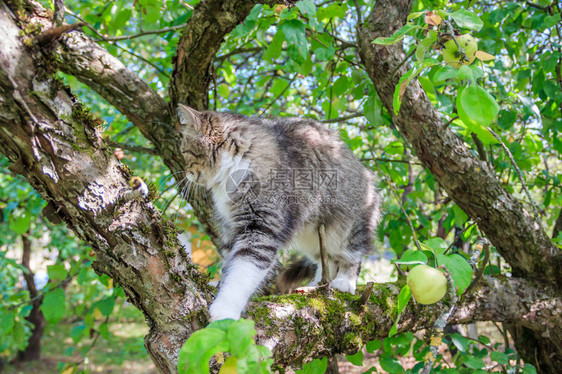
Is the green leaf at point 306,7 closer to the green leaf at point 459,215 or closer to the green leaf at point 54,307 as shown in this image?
the green leaf at point 459,215

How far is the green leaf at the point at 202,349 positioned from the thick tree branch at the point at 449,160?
5.94 ft

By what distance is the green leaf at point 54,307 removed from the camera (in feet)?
7.02

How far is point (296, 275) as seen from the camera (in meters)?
3.07

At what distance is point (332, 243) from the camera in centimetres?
280

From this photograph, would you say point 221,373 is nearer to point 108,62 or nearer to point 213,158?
point 213,158

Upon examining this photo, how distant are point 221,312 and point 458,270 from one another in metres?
0.86

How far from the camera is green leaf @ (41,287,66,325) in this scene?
2141mm

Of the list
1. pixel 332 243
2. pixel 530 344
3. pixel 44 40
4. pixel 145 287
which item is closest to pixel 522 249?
pixel 530 344

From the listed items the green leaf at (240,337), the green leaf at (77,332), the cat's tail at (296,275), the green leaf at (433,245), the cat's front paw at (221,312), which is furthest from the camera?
the cat's tail at (296,275)

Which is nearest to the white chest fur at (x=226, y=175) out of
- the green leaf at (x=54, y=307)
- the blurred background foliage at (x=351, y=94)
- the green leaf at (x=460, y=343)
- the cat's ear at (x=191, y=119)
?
the cat's ear at (x=191, y=119)

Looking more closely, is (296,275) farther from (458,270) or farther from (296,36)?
(458,270)

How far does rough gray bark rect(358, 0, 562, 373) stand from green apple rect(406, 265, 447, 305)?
1400mm

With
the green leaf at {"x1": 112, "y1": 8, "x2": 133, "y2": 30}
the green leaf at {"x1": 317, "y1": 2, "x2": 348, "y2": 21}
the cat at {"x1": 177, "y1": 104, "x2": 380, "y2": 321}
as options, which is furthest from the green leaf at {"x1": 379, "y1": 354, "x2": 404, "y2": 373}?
the green leaf at {"x1": 112, "y1": 8, "x2": 133, "y2": 30}

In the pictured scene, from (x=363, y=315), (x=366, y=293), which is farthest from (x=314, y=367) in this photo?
(x=366, y=293)
